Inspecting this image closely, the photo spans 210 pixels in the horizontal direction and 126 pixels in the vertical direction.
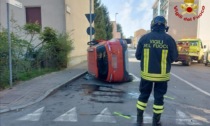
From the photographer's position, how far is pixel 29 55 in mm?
10562

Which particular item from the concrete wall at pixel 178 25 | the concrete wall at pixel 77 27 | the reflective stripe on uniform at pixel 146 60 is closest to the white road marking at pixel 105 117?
the reflective stripe on uniform at pixel 146 60

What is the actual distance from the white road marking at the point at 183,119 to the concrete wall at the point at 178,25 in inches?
1331

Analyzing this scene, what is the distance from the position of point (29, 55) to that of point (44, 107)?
5.64 m

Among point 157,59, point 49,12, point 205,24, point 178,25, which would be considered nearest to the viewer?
point 157,59

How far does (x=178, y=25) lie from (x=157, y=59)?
35496 millimetres

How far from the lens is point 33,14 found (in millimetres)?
13031

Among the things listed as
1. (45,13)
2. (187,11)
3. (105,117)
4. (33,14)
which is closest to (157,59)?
(105,117)

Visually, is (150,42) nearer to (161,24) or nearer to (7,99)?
(161,24)

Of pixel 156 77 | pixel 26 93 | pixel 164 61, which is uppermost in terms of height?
pixel 164 61

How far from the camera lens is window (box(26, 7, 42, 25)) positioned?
13.0m

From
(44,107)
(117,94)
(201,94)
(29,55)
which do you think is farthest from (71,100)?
(29,55)

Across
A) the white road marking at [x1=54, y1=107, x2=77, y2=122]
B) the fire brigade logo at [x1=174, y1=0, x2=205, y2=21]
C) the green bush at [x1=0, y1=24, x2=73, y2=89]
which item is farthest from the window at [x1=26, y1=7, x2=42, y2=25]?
the fire brigade logo at [x1=174, y1=0, x2=205, y2=21]

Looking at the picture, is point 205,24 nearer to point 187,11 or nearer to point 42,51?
point 187,11

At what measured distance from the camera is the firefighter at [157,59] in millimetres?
4266
